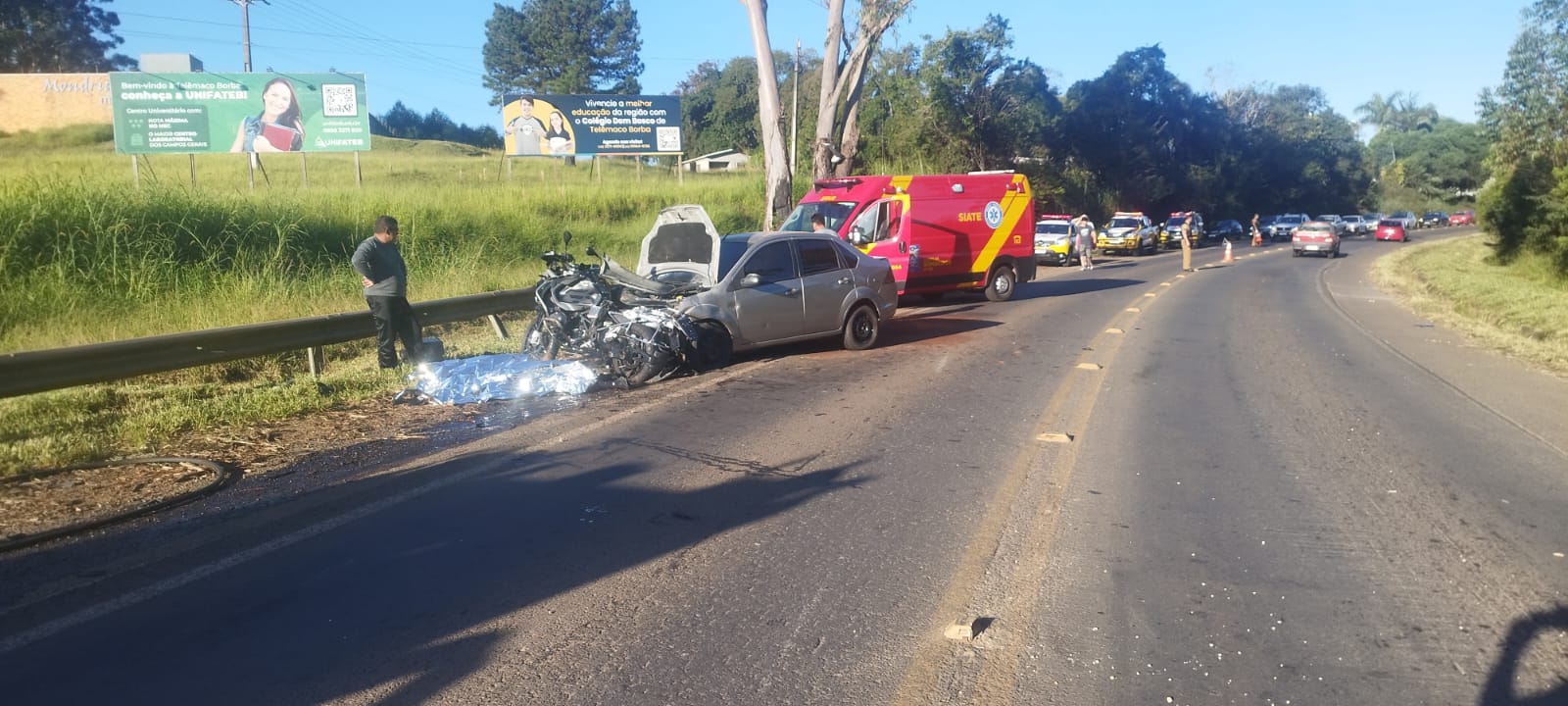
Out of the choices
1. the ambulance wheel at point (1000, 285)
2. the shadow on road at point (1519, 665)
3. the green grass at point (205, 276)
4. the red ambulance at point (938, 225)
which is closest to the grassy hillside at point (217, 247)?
the green grass at point (205, 276)

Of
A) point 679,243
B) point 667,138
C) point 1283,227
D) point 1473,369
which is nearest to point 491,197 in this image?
point 667,138

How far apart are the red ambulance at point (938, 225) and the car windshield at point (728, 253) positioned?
6011mm

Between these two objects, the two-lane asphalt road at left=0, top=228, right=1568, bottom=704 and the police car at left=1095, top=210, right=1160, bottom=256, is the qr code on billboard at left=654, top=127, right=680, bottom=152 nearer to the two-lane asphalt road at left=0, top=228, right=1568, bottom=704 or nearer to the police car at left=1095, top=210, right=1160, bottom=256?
the police car at left=1095, top=210, right=1160, bottom=256

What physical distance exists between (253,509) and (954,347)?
9.36m

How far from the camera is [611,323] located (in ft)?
37.3

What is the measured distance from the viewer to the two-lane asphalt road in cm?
425

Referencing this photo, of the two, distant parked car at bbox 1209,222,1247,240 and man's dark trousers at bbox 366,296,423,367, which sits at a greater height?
man's dark trousers at bbox 366,296,423,367

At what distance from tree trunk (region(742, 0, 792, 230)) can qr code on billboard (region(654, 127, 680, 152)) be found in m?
11.9

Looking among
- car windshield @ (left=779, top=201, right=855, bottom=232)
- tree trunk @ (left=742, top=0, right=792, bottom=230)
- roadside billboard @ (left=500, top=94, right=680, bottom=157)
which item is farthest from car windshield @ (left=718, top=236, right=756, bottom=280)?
roadside billboard @ (left=500, top=94, right=680, bottom=157)

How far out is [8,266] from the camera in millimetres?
13031

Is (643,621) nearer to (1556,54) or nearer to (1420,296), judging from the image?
(1420,296)

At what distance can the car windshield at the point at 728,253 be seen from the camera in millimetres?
12484

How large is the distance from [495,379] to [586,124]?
2677cm

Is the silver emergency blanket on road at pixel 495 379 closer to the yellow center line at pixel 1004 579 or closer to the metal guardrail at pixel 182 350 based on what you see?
the metal guardrail at pixel 182 350
